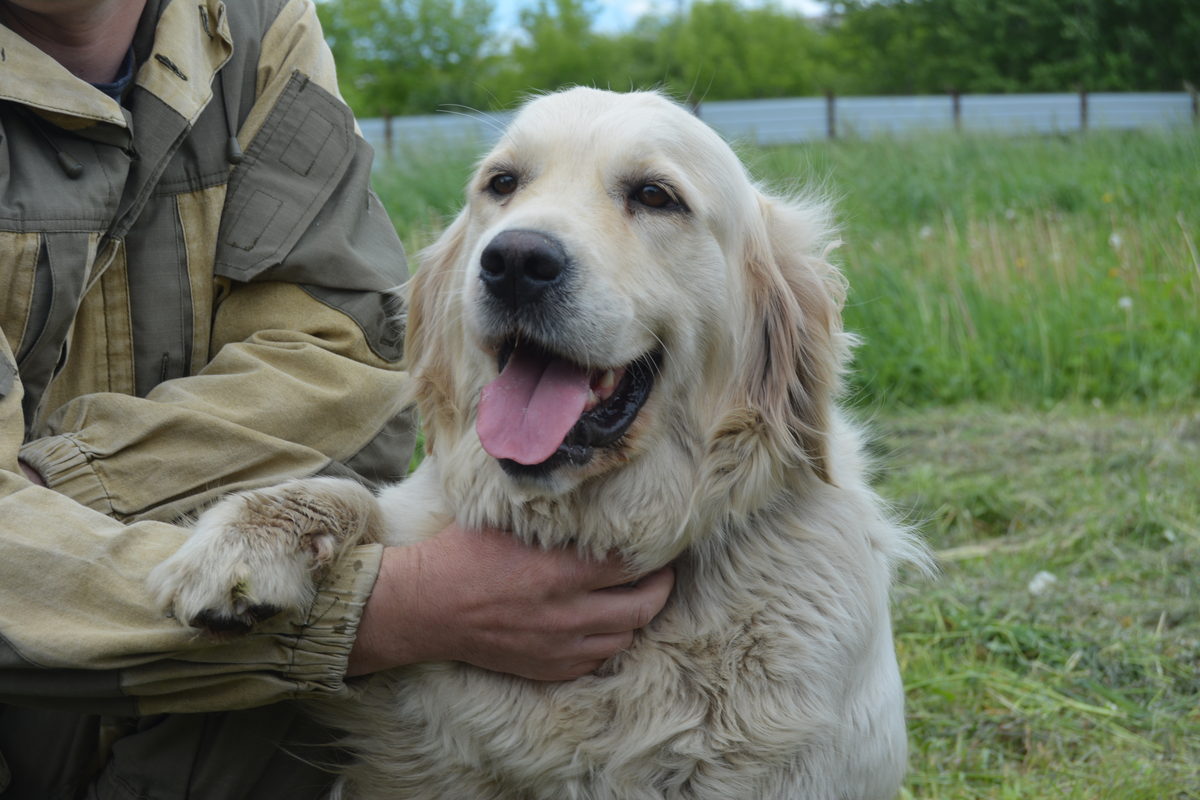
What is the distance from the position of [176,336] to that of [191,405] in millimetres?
267

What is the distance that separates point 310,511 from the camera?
7.58ft

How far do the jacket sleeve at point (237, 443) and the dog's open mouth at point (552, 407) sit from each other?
356mm

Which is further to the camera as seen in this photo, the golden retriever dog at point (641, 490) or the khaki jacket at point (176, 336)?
the golden retriever dog at point (641, 490)

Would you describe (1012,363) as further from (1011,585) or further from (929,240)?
(1011,585)

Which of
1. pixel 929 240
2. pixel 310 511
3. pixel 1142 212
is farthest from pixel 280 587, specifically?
pixel 1142 212

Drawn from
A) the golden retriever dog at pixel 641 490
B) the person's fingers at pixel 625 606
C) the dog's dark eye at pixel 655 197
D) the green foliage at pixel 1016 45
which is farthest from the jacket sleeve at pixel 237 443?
the green foliage at pixel 1016 45

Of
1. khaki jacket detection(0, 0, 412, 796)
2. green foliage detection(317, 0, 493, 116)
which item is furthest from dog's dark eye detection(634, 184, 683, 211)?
green foliage detection(317, 0, 493, 116)

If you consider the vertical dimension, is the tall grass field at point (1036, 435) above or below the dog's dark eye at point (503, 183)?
below

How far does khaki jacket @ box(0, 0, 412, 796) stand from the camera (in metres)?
2.13

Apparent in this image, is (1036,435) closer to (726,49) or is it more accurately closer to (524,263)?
(524,263)

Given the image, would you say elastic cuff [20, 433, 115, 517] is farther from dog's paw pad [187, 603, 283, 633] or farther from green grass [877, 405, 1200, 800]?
green grass [877, 405, 1200, 800]

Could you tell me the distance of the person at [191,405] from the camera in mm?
2168

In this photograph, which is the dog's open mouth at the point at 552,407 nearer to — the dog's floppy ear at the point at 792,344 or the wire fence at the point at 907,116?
the dog's floppy ear at the point at 792,344

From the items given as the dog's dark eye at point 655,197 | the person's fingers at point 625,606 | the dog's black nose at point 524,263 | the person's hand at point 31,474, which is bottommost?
the person's fingers at point 625,606
